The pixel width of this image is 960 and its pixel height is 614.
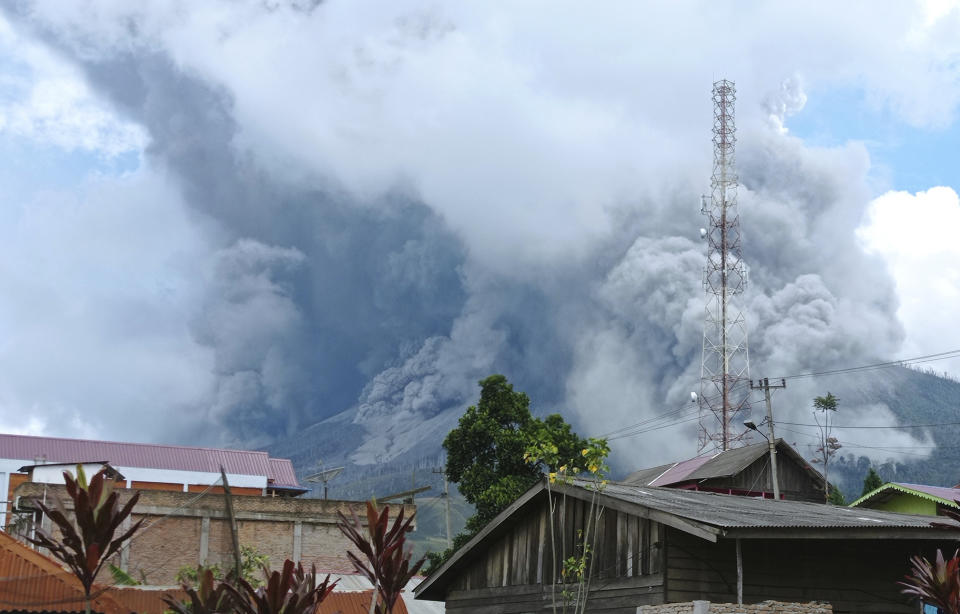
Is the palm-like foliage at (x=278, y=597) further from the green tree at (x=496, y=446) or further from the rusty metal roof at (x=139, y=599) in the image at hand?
the green tree at (x=496, y=446)

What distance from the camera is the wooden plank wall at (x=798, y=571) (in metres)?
17.5

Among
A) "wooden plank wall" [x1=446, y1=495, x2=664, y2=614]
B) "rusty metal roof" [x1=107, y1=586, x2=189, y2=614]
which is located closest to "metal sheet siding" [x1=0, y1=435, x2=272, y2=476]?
"wooden plank wall" [x1=446, y1=495, x2=664, y2=614]

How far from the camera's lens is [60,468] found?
2080 inches

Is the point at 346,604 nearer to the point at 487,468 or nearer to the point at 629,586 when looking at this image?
the point at 629,586

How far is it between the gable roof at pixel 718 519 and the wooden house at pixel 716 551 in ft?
0.09

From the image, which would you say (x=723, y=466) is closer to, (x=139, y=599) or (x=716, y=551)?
(x=716, y=551)

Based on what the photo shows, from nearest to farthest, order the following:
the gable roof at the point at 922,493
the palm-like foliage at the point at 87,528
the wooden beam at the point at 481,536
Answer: the palm-like foliage at the point at 87,528, the wooden beam at the point at 481,536, the gable roof at the point at 922,493

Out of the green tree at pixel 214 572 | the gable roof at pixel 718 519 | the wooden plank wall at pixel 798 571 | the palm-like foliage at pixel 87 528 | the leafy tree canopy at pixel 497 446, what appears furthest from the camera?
the leafy tree canopy at pixel 497 446

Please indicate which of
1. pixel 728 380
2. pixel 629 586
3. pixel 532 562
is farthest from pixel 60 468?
pixel 728 380

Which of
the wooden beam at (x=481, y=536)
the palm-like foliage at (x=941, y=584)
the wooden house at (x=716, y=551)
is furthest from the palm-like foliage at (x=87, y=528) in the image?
the wooden beam at (x=481, y=536)

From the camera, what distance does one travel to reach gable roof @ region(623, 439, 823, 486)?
51.5 metres

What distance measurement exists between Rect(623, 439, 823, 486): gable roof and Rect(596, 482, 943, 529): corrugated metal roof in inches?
1044

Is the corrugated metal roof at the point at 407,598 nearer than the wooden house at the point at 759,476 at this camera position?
Yes

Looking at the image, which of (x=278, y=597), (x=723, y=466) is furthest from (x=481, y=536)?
(x=723, y=466)
